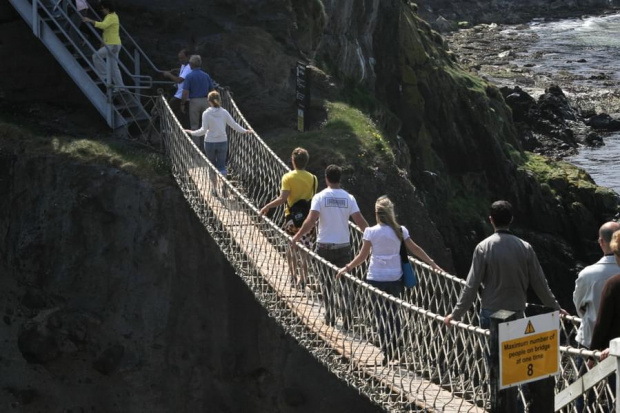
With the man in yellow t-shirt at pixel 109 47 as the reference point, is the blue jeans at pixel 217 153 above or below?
below

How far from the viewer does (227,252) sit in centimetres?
1455

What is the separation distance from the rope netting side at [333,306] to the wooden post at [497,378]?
904 mm

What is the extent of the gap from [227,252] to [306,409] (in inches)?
103

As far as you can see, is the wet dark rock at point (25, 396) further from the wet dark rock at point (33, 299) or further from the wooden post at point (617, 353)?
the wooden post at point (617, 353)

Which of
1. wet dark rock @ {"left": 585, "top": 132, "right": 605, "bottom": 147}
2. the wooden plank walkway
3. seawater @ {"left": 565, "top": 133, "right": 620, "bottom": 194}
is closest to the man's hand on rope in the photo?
the wooden plank walkway

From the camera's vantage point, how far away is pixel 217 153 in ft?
51.9

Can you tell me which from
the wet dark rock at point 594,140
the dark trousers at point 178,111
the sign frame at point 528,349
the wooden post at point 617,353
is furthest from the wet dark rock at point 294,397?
the wet dark rock at point 594,140

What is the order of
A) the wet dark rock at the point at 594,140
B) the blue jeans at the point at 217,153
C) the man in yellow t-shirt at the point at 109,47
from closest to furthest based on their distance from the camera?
the blue jeans at the point at 217,153, the man in yellow t-shirt at the point at 109,47, the wet dark rock at the point at 594,140

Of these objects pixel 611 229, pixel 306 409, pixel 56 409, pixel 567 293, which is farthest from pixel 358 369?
pixel 567 293

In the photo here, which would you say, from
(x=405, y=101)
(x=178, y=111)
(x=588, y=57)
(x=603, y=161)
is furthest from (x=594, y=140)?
(x=178, y=111)

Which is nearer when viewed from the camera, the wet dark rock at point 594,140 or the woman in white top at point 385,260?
the woman in white top at point 385,260

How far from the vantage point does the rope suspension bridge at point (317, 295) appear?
10.5 metres

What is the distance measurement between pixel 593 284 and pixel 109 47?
1004cm

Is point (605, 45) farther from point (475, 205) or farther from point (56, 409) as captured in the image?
point (56, 409)
